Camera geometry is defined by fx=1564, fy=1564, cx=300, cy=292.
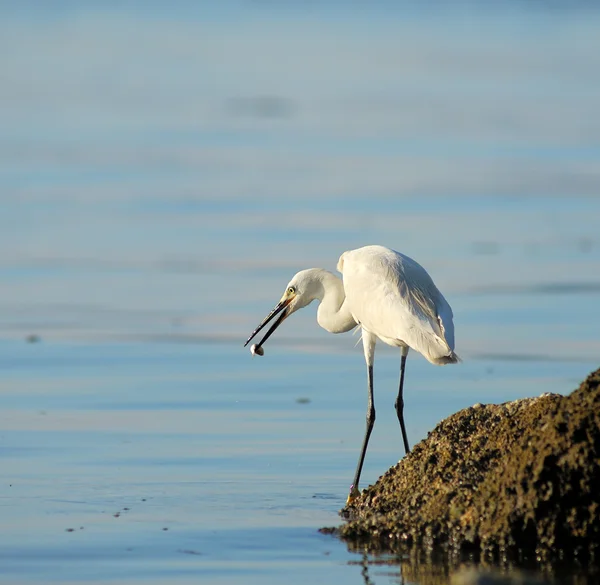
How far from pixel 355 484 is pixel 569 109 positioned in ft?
80.7

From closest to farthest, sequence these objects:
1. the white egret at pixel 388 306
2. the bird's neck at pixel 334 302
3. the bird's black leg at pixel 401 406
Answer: the white egret at pixel 388 306 → the bird's black leg at pixel 401 406 → the bird's neck at pixel 334 302

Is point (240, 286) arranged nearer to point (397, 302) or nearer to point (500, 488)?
point (397, 302)

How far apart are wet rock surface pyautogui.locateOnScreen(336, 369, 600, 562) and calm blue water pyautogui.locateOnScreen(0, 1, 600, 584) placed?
0.40 m

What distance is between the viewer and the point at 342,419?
12133 millimetres

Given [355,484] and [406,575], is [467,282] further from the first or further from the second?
[406,575]

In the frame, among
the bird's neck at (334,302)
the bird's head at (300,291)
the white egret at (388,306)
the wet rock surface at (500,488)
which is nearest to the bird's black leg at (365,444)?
the white egret at (388,306)

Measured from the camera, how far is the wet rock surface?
8008 millimetres

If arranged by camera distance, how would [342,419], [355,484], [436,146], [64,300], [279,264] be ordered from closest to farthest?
[355,484], [342,419], [64,300], [279,264], [436,146]

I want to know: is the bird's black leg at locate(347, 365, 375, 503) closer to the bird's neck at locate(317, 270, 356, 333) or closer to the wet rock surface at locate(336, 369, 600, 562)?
the wet rock surface at locate(336, 369, 600, 562)

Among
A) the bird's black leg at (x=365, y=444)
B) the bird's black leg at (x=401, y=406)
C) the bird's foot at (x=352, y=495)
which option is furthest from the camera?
the bird's black leg at (x=401, y=406)

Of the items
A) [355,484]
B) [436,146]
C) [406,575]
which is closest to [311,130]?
[436,146]

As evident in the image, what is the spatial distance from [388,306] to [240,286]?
6.69 meters

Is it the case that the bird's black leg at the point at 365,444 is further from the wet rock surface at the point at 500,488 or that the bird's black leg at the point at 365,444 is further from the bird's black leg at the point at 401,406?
the wet rock surface at the point at 500,488

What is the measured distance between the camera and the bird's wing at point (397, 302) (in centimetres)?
1043
